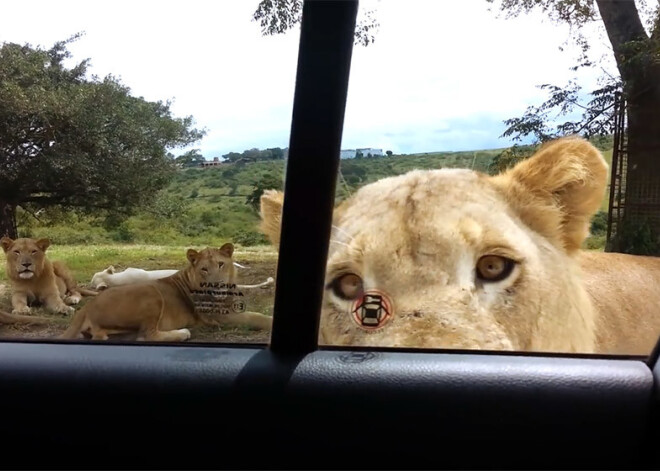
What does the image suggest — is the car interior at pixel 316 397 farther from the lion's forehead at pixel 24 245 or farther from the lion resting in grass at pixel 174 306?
the lion's forehead at pixel 24 245

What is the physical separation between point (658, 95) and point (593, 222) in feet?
1.30

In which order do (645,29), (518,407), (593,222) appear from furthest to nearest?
(593,222), (645,29), (518,407)

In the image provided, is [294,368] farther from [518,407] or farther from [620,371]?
[620,371]

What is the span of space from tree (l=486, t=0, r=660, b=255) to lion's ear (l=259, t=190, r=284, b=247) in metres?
0.69

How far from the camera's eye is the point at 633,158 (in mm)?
2092

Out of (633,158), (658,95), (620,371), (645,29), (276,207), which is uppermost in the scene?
(645,29)

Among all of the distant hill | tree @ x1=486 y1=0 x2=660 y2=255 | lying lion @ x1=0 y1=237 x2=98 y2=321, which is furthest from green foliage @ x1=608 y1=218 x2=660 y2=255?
lying lion @ x1=0 y1=237 x2=98 y2=321

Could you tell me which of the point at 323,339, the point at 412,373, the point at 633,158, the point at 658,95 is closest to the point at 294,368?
the point at 323,339

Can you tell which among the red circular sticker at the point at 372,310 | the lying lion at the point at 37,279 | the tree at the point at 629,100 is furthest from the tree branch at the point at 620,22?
the lying lion at the point at 37,279

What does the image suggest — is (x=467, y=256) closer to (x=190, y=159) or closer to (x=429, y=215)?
(x=429, y=215)

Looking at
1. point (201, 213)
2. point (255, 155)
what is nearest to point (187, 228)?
point (201, 213)

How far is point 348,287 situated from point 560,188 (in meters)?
0.70

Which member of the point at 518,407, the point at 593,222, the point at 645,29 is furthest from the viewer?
the point at 593,222

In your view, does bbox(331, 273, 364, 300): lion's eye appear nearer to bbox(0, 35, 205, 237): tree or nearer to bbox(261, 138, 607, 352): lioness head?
bbox(261, 138, 607, 352): lioness head
